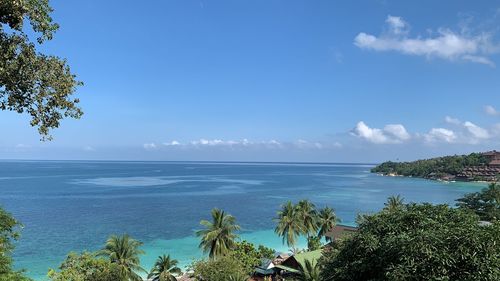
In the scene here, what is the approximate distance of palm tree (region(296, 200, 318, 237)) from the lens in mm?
51719

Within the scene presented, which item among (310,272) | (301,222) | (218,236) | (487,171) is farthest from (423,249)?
(487,171)

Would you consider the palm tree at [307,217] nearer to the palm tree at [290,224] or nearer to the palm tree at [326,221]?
the palm tree at [290,224]

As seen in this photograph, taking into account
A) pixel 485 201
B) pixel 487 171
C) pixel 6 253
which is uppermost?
pixel 6 253

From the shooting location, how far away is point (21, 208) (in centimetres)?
9006

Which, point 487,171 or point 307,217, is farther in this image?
point 487,171

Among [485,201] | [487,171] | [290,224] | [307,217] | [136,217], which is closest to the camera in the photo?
[290,224]

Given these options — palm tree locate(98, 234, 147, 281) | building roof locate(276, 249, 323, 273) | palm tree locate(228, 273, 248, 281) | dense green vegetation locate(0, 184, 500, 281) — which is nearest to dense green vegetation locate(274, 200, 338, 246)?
building roof locate(276, 249, 323, 273)

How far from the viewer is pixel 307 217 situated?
52.7 metres

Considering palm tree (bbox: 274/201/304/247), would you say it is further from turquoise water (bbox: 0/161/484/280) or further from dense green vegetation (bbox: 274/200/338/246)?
turquoise water (bbox: 0/161/484/280)

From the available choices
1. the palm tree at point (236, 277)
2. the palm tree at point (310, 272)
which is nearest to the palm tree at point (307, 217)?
the palm tree at point (236, 277)

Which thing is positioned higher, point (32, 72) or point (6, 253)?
point (32, 72)

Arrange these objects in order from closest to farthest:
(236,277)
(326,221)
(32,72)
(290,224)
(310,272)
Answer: (32,72) < (310,272) < (236,277) < (290,224) < (326,221)

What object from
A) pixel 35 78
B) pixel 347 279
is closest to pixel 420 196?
pixel 347 279

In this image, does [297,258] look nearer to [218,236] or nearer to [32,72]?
[218,236]
